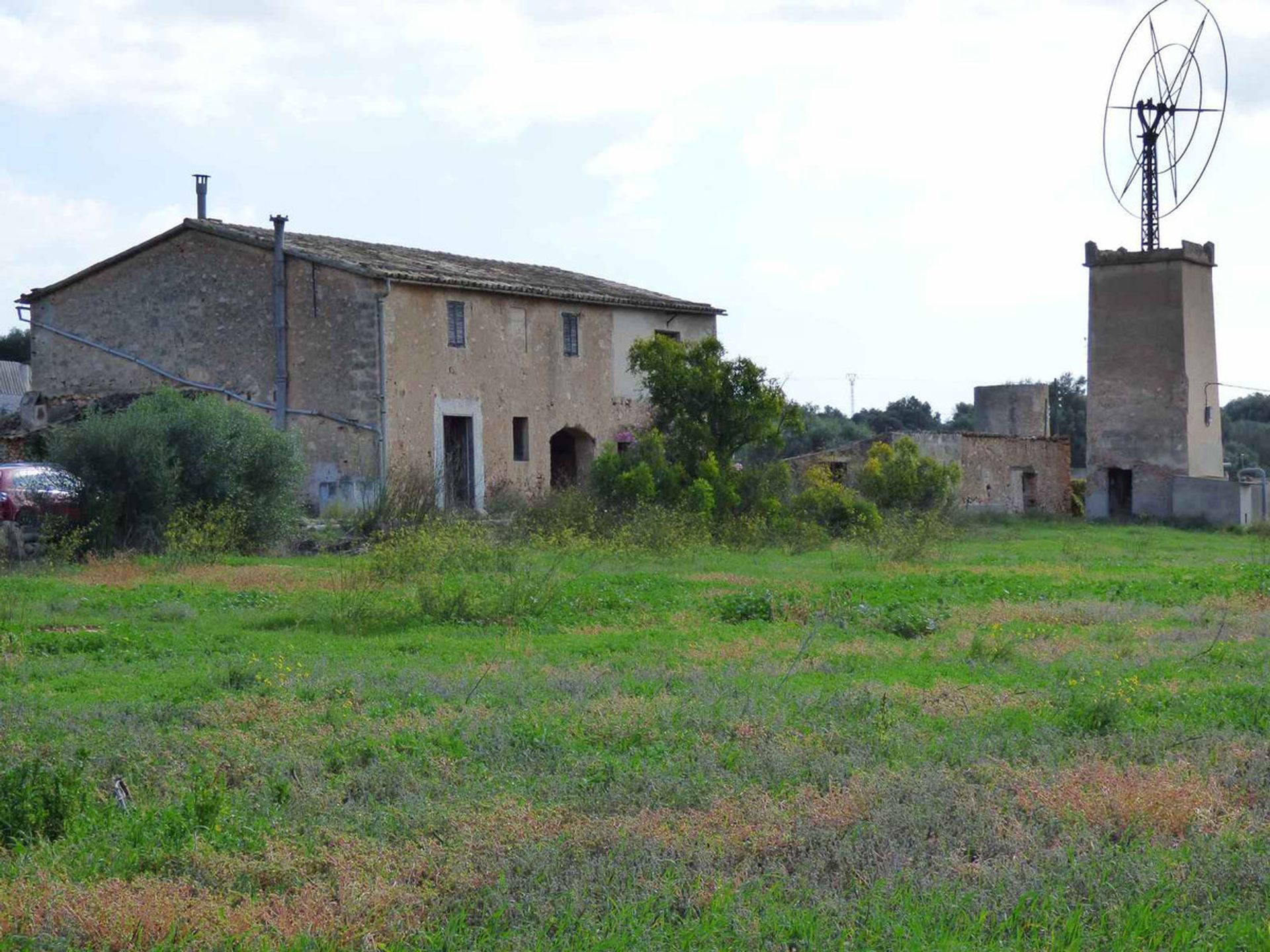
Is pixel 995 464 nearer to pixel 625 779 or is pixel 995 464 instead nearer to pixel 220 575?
pixel 220 575

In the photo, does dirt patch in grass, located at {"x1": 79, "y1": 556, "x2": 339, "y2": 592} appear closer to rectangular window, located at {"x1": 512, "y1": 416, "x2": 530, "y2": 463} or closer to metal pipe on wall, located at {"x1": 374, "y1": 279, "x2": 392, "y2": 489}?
metal pipe on wall, located at {"x1": 374, "y1": 279, "x2": 392, "y2": 489}

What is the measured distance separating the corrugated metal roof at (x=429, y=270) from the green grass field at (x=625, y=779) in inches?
Result: 581

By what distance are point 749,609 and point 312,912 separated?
976 cm

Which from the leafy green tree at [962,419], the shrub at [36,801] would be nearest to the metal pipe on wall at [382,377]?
the shrub at [36,801]

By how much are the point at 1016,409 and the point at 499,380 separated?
66.5 ft

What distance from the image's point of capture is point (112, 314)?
31.3 metres

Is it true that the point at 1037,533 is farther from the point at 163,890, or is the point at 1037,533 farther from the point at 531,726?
the point at 163,890

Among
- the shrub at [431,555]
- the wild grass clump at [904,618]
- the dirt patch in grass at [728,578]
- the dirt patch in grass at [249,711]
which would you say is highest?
the shrub at [431,555]

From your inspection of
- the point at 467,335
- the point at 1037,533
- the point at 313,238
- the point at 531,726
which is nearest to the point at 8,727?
the point at 531,726

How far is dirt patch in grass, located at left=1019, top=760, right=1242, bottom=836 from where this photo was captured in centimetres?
689

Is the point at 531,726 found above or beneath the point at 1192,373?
beneath

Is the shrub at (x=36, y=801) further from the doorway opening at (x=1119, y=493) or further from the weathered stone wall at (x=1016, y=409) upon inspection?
the weathered stone wall at (x=1016, y=409)

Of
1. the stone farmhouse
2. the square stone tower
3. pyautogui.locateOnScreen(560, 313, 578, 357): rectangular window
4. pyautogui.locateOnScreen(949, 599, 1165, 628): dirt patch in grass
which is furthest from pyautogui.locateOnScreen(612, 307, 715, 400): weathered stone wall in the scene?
pyautogui.locateOnScreen(949, 599, 1165, 628): dirt patch in grass

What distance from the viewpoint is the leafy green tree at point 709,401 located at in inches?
1101
